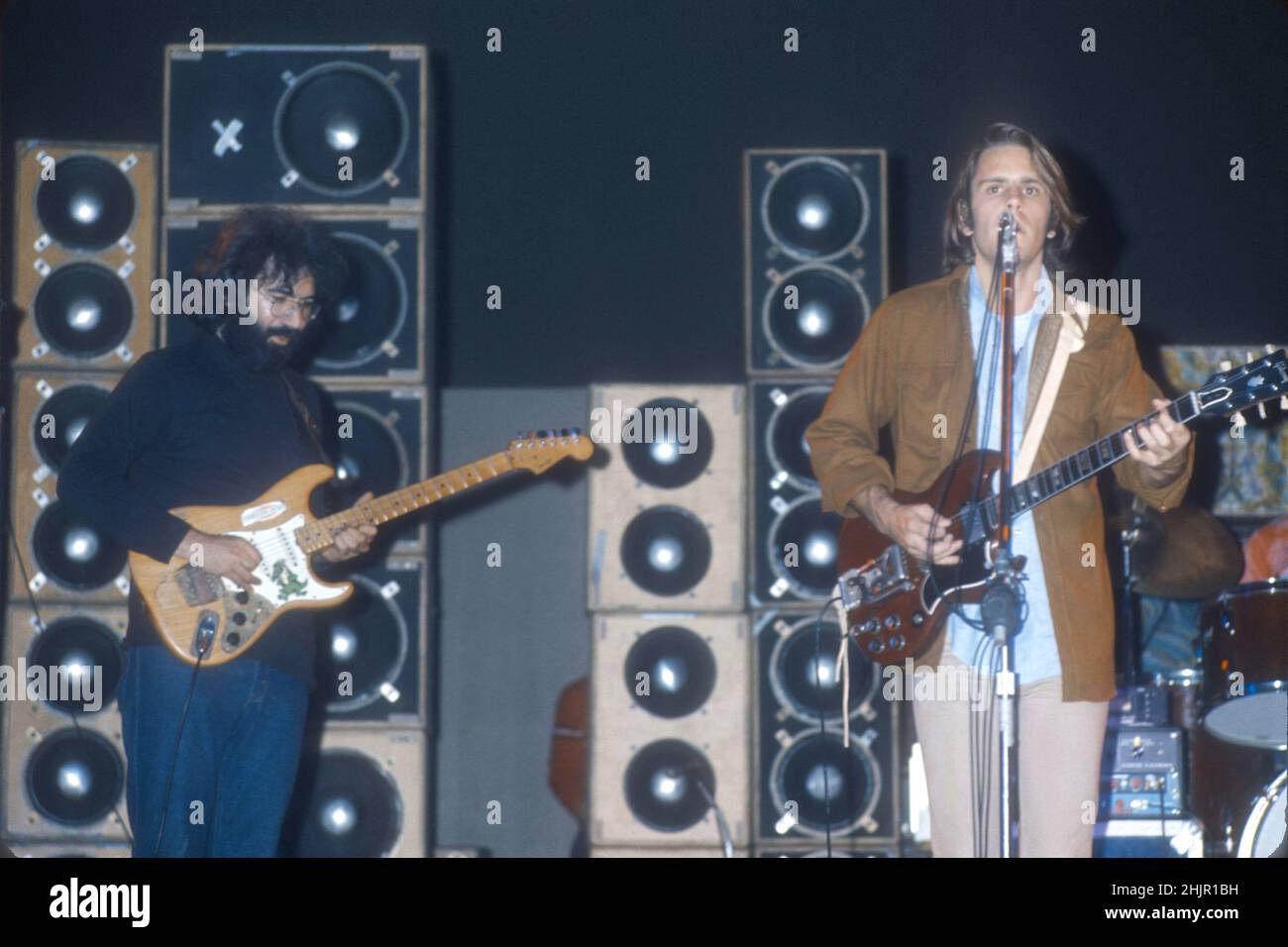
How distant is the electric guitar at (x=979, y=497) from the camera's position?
270 centimetres

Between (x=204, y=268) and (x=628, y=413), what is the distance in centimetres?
112

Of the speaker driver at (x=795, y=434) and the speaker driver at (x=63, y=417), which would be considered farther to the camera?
the speaker driver at (x=795, y=434)

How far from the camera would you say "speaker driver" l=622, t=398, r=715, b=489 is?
3.92 meters

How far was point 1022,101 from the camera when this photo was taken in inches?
197

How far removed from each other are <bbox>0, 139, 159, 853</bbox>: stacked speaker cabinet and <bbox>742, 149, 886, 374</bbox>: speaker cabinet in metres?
1.55

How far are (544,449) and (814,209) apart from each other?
0.98 metres

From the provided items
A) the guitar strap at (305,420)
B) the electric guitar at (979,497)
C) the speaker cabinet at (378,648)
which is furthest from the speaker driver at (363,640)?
the electric guitar at (979,497)

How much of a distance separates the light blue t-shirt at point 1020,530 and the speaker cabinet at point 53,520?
2.14 metres

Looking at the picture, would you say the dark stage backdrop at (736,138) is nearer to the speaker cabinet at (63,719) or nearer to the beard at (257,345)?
the speaker cabinet at (63,719)

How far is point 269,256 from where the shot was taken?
3.25 m

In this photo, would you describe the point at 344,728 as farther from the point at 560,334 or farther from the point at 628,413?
the point at 560,334

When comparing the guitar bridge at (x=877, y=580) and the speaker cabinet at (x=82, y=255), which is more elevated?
the speaker cabinet at (x=82, y=255)

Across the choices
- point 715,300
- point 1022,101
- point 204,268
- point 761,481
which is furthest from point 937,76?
point 204,268

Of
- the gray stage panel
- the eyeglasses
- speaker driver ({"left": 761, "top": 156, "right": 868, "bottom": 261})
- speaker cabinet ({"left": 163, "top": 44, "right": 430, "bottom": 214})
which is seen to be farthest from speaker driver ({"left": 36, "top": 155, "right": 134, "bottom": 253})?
speaker driver ({"left": 761, "top": 156, "right": 868, "bottom": 261})
